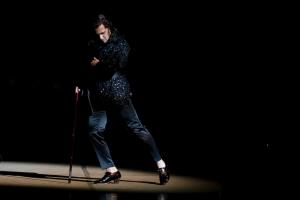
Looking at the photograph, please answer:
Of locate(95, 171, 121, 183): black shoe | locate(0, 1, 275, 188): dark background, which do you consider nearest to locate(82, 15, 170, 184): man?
locate(95, 171, 121, 183): black shoe

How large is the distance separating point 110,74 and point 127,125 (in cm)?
46

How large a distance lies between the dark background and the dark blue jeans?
263cm

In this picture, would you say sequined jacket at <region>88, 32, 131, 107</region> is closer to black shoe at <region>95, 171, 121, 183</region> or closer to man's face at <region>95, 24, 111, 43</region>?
man's face at <region>95, 24, 111, 43</region>

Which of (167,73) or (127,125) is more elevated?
(167,73)

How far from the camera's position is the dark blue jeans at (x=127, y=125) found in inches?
229

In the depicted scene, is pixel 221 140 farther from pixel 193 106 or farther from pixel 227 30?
pixel 227 30

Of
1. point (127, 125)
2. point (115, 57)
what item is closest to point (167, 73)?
point (127, 125)

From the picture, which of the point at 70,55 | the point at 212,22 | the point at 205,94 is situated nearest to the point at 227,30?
the point at 212,22

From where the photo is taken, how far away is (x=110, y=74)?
18.8ft

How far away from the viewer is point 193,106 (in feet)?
33.1

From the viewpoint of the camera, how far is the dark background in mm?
9398

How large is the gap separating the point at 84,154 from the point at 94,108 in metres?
3.19

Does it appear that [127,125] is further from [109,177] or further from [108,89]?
[109,177]

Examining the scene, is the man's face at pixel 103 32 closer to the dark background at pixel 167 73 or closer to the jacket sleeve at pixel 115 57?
the jacket sleeve at pixel 115 57
